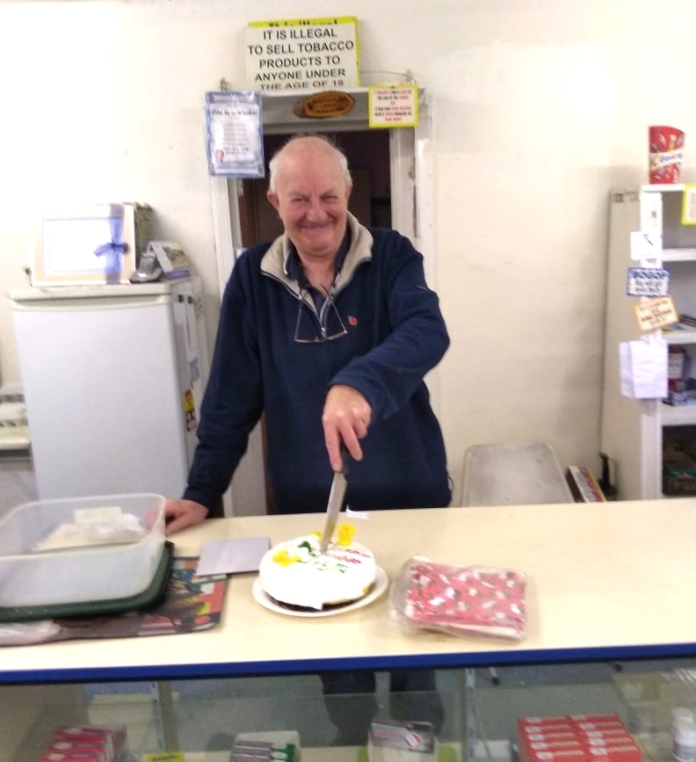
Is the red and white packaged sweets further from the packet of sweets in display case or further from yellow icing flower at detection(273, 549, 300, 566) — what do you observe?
the packet of sweets in display case

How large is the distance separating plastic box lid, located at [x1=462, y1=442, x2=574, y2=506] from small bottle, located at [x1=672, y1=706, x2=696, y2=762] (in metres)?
1.46

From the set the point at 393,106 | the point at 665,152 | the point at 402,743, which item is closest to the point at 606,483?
the point at 665,152

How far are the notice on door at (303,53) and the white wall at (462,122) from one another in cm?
7

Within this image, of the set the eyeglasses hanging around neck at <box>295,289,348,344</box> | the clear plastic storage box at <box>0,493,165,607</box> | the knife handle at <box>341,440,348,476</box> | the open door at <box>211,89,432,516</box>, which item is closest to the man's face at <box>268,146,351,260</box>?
the eyeglasses hanging around neck at <box>295,289,348,344</box>

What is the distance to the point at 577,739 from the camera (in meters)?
1.08

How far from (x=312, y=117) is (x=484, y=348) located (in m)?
1.17

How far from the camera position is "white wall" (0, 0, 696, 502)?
269 cm

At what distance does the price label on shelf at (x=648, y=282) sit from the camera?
8.04ft

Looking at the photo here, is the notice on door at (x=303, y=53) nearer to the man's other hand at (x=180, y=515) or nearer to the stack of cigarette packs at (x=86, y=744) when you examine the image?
the man's other hand at (x=180, y=515)

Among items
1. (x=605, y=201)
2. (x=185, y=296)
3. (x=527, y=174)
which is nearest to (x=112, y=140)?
(x=185, y=296)

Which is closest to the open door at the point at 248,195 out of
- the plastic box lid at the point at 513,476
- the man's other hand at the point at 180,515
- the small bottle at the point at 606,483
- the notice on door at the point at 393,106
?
the notice on door at the point at 393,106

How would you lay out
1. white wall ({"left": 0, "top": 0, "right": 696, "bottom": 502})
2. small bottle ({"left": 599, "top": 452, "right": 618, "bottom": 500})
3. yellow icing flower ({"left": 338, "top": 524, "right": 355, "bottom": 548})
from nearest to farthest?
yellow icing flower ({"left": 338, "top": 524, "right": 355, "bottom": 548}) → white wall ({"left": 0, "top": 0, "right": 696, "bottom": 502}) → small bottle ({"left": 599, "top": 452, "right": 618, "bottom": 500})

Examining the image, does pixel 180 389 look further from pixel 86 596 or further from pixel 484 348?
pixel 86 596

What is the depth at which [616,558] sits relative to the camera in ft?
3.96
